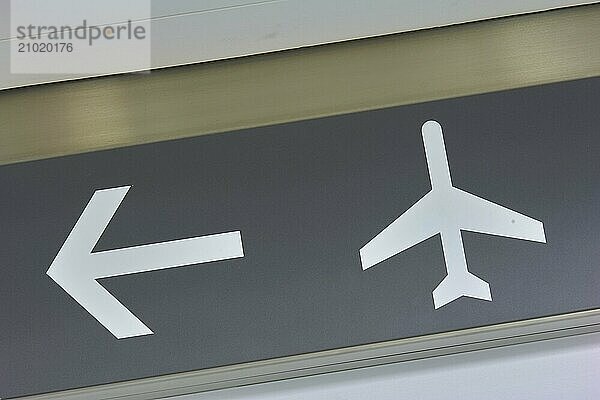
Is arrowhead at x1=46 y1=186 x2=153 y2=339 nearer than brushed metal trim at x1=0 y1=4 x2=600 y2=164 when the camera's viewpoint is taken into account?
Yes

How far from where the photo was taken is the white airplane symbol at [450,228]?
97 cm

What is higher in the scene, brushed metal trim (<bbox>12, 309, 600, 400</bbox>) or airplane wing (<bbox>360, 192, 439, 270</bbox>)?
airplane wing (<bbox>360, 192, 439, 270</bbox>)

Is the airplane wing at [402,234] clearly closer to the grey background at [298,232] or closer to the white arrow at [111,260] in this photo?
the grey background at [298,232]

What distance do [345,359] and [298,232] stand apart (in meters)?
0.19

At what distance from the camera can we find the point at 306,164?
104 centimetres

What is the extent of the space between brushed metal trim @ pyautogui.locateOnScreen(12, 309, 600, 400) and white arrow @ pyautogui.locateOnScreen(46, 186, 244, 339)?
0.10 m

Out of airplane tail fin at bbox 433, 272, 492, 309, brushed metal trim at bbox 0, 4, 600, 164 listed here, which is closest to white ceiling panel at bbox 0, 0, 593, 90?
brushed metal trim at bbox 0, 4, 600, 164

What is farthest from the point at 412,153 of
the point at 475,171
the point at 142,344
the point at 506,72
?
the point at 142,344

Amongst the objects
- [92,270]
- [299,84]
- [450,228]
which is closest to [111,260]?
[92,270]

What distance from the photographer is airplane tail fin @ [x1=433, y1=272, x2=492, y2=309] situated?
3.18 ft

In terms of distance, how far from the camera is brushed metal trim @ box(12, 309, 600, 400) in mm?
961

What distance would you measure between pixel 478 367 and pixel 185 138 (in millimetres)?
558

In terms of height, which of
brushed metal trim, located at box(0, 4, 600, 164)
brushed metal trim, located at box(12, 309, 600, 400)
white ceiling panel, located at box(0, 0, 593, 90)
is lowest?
brushed metal trim, located at box(12, 309, 600, 400)

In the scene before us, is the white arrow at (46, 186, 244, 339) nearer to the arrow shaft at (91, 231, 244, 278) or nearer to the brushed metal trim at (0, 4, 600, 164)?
the arrow shaft at (91, 231, 244, 278)
